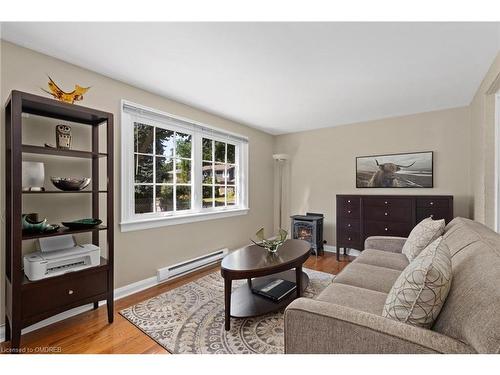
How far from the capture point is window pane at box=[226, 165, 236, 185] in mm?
4014

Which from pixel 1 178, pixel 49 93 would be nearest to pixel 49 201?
pixel 1 178

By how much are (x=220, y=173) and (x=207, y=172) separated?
0.95ft

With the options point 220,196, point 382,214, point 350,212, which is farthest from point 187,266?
point 382,214

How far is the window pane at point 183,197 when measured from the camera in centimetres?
321

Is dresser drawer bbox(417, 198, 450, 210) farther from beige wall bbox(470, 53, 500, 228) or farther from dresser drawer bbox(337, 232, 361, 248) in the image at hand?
dresser drawer bbox(337, 232, 361, 248)

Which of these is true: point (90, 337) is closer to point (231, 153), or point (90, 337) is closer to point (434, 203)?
point (231, 153)

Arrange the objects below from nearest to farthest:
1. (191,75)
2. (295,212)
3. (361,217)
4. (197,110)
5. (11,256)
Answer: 1. (11,256)
2. (191,75)
3. (197,110)
4. (361,217)
5. (295,212)

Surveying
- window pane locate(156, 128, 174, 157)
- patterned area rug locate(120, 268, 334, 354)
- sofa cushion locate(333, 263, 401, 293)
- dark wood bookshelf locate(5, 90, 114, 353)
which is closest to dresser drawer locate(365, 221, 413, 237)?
patterned area rug locate(120, 268, 334, 354)

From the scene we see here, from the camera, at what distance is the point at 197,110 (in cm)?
335

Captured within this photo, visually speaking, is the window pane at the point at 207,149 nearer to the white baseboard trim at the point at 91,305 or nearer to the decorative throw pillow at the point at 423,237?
the white baseboard trim at the point at 91,305

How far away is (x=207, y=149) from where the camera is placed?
11.8 feet

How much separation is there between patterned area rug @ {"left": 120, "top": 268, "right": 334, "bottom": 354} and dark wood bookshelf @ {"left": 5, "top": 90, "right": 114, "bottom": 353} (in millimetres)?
382
